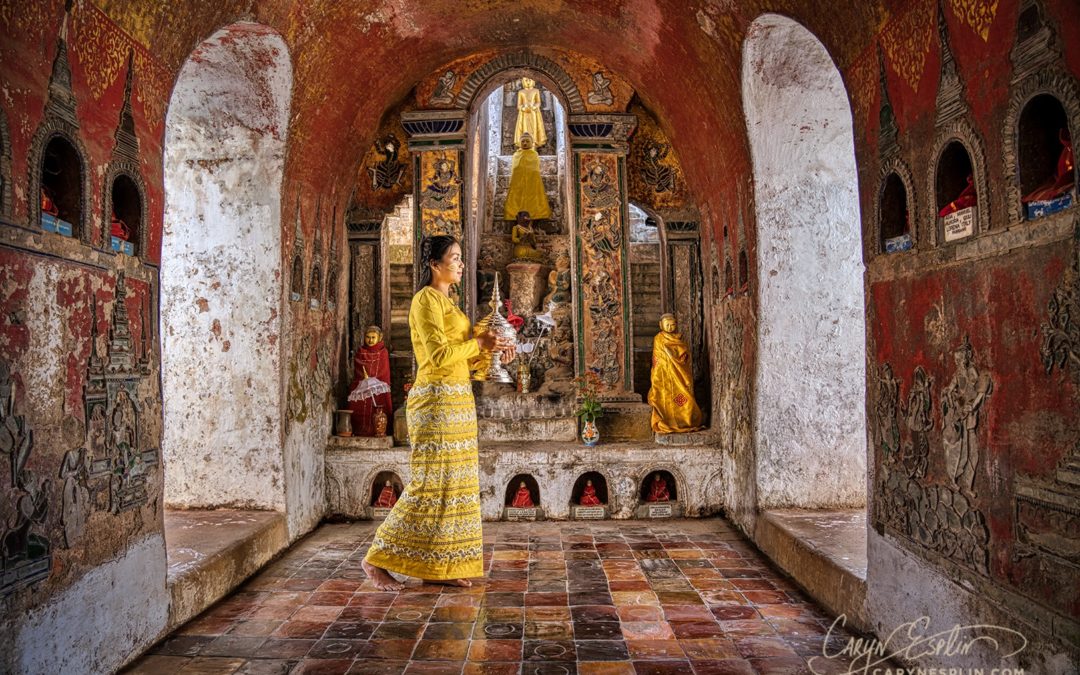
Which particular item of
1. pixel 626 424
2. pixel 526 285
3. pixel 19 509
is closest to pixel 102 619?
pixel 19 509

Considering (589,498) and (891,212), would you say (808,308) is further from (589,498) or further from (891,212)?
(589,498)

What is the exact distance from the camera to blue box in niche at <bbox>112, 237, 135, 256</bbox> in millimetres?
3672

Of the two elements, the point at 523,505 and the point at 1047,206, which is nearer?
the point at 1047,206

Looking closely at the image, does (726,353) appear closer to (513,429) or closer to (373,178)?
(513,429)

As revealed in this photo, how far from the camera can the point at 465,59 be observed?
8430mm

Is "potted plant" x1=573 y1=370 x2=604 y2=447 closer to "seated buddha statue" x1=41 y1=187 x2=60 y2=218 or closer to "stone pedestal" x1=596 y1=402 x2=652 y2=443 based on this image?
"stone pedestal" x1=596 y1=402 x2=652 y2=443

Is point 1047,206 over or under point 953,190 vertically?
under

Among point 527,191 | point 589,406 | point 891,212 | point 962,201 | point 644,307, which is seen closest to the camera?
point 962,201

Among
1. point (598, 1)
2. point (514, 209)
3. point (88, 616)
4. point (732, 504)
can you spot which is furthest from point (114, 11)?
point (514, 209)

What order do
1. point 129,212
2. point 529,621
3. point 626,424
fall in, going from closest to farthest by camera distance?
point 129,212 → point 529,621 → point 626,424

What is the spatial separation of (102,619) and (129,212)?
2052 mm

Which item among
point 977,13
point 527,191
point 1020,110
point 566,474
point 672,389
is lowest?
point 566,474

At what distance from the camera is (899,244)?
3543 millimetres

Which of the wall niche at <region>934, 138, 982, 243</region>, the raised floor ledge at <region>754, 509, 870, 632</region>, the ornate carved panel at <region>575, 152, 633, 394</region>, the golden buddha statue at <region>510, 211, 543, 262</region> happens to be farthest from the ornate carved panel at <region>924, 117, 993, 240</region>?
the golden buddha statue at <region>510, 211, 543, 262</region>
